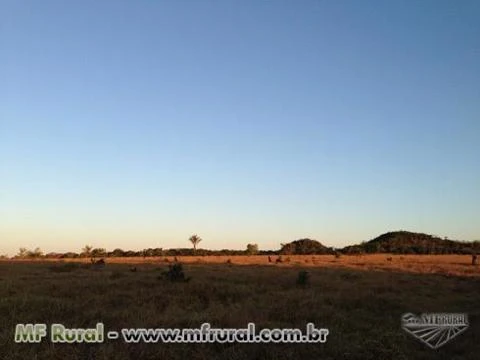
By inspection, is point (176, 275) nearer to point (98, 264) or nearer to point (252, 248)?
point (98, 264)

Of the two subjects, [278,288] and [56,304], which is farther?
[278,288]

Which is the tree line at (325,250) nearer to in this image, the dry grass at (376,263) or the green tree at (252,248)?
the green tree at (252,248)

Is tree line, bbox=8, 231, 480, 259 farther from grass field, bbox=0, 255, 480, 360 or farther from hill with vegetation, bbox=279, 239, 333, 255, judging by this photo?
grass field, bbox=0, 255, 480, 360

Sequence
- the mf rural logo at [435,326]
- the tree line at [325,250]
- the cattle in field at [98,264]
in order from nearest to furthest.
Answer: the mf rural logo at [435,326]
the cattle in field at [98,264]
the tree line at [325,250]

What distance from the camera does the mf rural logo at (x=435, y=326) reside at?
12727 mm

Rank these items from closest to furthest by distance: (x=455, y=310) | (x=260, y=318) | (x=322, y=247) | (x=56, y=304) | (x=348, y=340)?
(x=348, y=340) < (x=260, y=318) < (x=56, y=304) < (x=455, y=310) < (x=322, y=247)

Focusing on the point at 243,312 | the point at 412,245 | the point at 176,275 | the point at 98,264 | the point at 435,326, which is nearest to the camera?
the point at 435,326

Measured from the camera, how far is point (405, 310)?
1695cm

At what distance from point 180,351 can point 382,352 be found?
3974 mm

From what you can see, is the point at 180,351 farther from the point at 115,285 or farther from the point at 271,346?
the point at 115,285

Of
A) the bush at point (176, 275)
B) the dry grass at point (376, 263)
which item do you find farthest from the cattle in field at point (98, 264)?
the bush at point (176, 275)

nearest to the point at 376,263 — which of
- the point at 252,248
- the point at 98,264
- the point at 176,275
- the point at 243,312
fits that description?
the point at 98,264

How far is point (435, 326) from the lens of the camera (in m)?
13.8

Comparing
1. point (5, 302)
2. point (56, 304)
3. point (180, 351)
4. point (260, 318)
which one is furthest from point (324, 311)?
point (5, 302)
